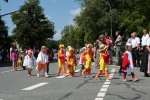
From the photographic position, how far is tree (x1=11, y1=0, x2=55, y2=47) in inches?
2867

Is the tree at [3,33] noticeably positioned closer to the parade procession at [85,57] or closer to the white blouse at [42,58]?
the parade procession at [85,57]

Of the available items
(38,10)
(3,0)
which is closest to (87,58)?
(3,0)

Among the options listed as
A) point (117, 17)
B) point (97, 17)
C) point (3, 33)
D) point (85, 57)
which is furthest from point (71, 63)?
point (97, 17)

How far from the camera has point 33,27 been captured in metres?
76.1

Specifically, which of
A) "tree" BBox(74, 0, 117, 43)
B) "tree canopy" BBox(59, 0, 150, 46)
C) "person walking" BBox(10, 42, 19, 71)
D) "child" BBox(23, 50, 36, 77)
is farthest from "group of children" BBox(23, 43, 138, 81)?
"tree" BBox(74, 0, 117, 43)

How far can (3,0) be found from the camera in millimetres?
43562

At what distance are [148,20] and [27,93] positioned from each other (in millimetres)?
52006

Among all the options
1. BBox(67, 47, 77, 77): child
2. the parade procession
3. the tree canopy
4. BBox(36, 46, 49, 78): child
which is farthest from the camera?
the tree canopy

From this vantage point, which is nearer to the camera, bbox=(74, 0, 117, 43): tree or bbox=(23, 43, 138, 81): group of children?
bbox=(23, 43, 138, 81): group of children

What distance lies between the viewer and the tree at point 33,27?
72.8 metres

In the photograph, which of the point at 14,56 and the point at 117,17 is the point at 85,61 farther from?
the point at 117,17

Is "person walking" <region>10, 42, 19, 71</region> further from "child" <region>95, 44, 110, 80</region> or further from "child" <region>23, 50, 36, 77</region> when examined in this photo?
"child" <region>95, 44, 110, 80</region>

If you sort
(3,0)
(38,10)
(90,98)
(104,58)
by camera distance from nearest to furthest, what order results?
(90,98)
(104,58)
(3,0)
(38,10)

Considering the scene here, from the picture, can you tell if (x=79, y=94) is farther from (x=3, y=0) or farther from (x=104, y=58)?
(x=3, y=0)
